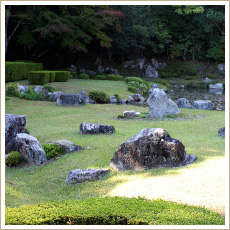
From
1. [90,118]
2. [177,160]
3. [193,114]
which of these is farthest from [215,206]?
[193,114]

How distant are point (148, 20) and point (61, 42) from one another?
48.1 feet

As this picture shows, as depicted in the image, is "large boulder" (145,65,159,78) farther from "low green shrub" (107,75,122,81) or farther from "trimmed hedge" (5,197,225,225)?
"trimmed hedge" (5,197,225,225)

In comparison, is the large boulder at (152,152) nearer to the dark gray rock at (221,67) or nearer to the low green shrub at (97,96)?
the low green shrub at (97,96)

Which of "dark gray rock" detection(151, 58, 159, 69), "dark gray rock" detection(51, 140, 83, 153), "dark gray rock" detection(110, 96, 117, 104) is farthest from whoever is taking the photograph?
"dark gray rock" detection(151, 58, 159, 69)

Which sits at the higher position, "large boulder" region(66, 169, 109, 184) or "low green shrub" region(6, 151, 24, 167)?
"low green shrub" region(6, 151, 24, 167)

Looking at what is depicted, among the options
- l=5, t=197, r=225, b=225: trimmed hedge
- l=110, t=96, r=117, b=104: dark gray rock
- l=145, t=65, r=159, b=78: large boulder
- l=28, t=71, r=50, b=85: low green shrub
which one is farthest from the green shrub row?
l=5, t=197, r=225, b=225: trimmed hedge

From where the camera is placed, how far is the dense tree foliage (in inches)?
1191

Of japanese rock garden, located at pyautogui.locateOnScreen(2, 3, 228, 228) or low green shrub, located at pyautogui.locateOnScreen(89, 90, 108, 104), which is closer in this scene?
japanese rock garden, located at pyautogui.locateOnScreen(2, 3, 228, 228)

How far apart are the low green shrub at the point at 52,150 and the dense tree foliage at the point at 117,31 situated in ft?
70.8

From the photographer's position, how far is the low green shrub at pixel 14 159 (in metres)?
7.43

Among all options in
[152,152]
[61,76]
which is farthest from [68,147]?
[61,76]

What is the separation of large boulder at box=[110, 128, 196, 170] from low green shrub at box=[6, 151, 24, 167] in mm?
2519

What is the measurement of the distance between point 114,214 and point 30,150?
4.24m

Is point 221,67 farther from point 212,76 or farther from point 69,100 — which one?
point 69,100
